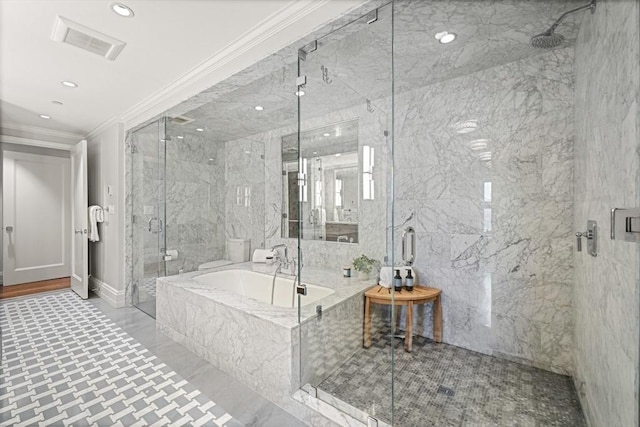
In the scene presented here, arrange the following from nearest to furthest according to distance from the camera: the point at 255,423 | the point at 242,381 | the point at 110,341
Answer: the point at 255,423
the point at 242,381
the point at 110,341

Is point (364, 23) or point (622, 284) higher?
point (364, 23)

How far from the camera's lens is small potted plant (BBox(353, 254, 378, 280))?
2.20 m

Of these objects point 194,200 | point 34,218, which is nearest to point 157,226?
point 194,200

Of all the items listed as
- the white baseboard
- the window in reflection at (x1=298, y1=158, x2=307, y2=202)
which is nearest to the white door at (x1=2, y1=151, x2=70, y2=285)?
the white baseboard

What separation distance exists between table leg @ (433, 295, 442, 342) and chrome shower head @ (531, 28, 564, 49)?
202cm

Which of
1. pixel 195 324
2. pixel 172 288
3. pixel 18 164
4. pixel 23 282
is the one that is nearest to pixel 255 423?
pixel 195 324

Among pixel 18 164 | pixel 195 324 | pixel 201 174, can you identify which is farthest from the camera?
pixel 18 164

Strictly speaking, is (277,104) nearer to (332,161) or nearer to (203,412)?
(332,161)

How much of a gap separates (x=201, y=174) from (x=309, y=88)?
87.7 inches

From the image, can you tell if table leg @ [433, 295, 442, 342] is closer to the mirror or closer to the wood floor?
the mirror

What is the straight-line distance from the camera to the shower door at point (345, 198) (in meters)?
1.92

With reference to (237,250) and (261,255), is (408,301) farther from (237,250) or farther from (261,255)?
(237,250)

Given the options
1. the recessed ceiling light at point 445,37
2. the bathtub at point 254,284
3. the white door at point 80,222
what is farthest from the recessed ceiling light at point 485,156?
the white door at point 80,222

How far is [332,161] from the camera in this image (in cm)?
230
